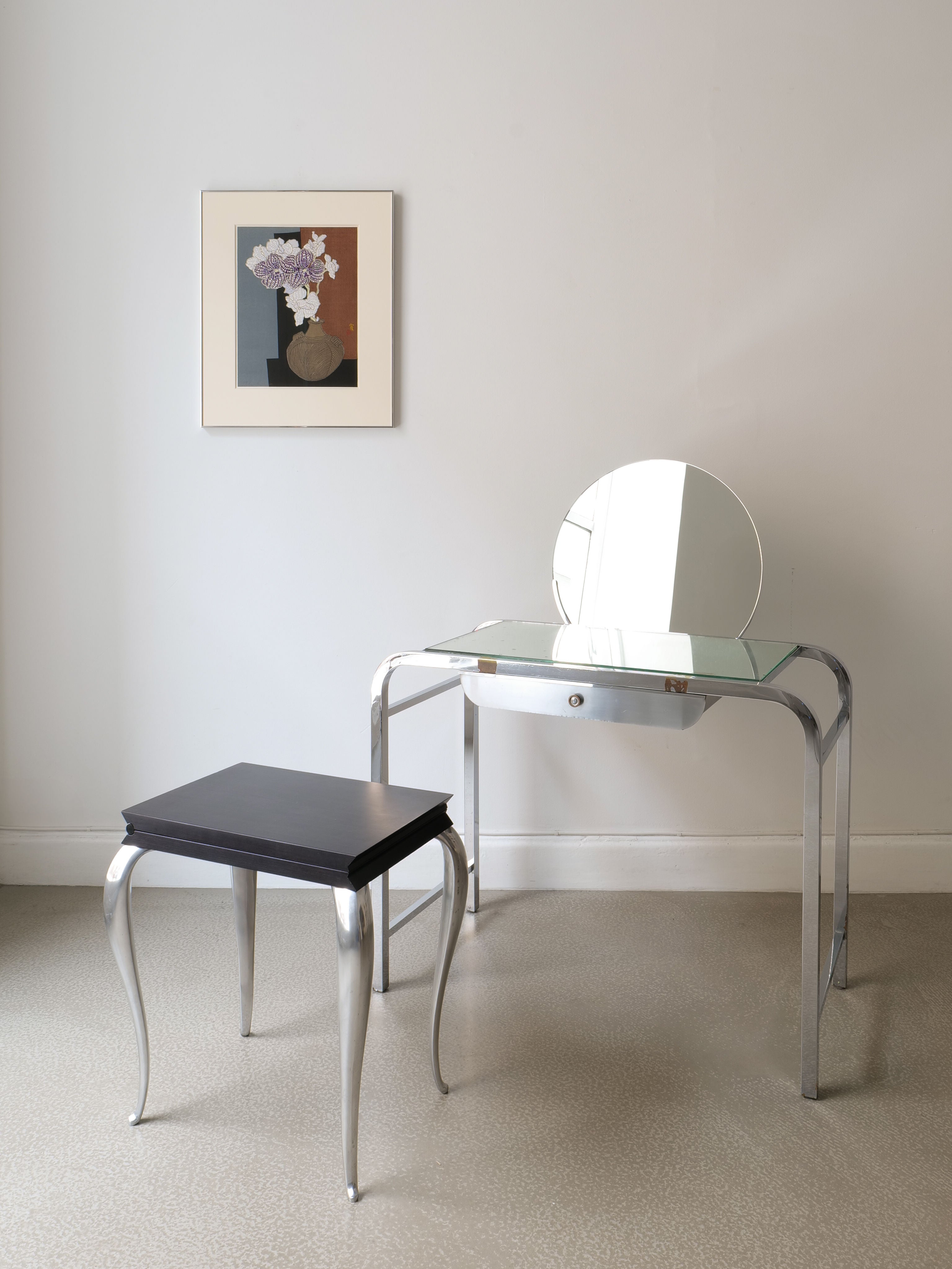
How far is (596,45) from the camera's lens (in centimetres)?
226

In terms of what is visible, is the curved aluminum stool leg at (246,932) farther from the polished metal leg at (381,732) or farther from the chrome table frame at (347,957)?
the polished metal leg at (381,732)

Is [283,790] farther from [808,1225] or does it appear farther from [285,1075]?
[808,1225]

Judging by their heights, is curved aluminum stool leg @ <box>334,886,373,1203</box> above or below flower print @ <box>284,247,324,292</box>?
below

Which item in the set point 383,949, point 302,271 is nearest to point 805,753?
point 383,949

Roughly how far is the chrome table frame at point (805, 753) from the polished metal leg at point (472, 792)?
0.14 metres

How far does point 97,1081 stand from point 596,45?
2.59 m

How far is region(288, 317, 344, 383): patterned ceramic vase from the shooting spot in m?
2.34

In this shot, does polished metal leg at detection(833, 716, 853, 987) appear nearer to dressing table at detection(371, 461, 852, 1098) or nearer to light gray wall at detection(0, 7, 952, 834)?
dressing table at detection(371, 461, 852, 1098)

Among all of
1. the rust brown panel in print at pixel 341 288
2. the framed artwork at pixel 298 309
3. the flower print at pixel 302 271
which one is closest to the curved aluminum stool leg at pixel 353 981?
the framed artwork at pixel 298 309

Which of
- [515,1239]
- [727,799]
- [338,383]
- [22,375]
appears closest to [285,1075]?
[515,1239]

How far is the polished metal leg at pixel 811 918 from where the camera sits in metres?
1.47

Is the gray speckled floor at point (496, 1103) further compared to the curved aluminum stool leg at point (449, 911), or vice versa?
the curved aluminum stool leg at point (449, 911)

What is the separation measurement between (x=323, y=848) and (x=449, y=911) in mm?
348

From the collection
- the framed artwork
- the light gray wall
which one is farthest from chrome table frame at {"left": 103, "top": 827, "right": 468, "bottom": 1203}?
the framed artwork
